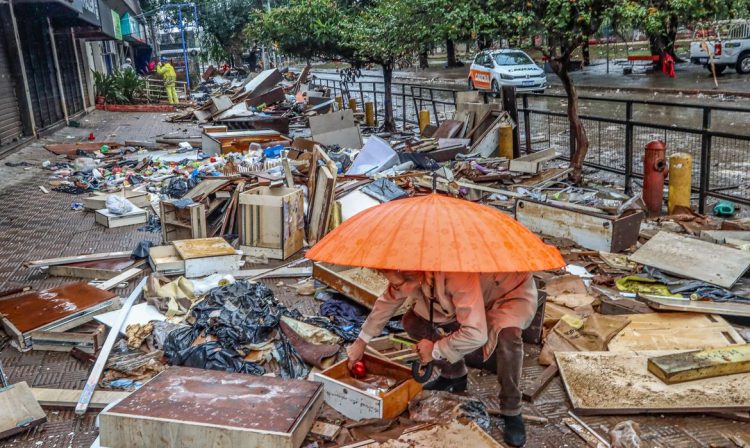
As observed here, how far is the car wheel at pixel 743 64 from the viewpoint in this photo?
85.7ft

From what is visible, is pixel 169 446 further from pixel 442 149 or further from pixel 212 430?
pixel 442 149

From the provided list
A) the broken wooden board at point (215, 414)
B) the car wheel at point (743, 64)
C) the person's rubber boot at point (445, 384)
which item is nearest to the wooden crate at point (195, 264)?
the broken wooden board at point (215, 414)

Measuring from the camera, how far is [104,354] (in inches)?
201

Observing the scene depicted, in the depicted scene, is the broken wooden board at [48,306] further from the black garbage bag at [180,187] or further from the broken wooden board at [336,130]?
the broken wooden board at [336,130]

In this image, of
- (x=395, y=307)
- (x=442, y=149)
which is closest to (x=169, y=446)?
(x=395, y=307)

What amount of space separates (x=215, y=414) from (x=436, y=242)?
158 centimetres

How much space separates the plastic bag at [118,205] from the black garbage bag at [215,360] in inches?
195

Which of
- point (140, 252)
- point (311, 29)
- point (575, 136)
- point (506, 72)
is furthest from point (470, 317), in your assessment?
point (506, 72)

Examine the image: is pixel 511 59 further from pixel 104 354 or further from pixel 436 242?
pixel 436 242

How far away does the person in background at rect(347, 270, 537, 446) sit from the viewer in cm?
351

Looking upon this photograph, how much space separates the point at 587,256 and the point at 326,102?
1488 cm

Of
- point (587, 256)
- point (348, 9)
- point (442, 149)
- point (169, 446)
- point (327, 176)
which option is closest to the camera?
point (169, 446)

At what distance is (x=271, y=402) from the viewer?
388cm

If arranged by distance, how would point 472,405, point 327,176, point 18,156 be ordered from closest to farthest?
point 472,405, point 327,176, point 18,156
